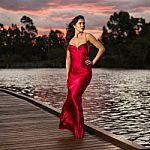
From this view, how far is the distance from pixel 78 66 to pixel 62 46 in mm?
129317

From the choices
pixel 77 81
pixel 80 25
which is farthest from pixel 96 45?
pixel 77 81

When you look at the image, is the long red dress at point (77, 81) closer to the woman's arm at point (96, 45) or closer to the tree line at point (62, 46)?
the woman's arm at point (96, 45)

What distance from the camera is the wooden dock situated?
262 inches

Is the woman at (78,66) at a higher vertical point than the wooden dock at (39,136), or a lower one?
higher

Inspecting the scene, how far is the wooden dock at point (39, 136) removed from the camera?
21.8 ft

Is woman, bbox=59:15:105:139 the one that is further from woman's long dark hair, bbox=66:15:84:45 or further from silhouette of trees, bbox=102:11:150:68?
silhouette of trees, bbox=102:11:150:68

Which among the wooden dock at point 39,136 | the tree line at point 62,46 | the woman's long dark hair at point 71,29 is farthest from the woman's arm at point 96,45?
the tree line at point 62,46

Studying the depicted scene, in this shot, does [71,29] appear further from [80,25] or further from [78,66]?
[78,66]

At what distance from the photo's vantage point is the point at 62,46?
136 meters

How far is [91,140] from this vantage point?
7.16 meters

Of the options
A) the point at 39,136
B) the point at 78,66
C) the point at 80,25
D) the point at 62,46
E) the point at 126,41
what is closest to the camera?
the point at 78,66

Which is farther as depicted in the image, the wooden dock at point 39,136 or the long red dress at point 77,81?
the long red dress at point 77,81

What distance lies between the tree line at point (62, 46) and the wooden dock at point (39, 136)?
8747cm

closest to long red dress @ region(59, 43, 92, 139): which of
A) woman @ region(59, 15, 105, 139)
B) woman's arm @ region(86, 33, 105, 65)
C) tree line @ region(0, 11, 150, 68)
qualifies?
woman @ region(59, 15, 105, 139)
